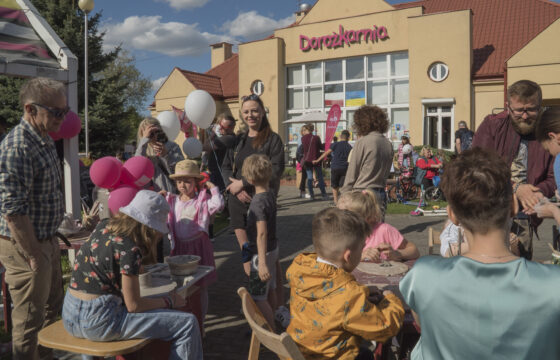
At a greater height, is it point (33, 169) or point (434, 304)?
point (33, 169)

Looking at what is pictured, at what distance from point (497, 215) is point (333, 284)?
87cm

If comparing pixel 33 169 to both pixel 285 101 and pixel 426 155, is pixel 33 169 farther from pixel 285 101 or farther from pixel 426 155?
Result: pixel 285 101

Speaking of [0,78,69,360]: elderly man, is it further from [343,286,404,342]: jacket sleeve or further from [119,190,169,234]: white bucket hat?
[343,286,404,342]: jacket sleeve

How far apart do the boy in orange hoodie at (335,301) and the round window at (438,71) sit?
17.4 metres

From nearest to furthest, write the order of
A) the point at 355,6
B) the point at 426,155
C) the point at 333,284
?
1. the point at 333,284
2. the point at 426,155
3. the point at 355,6

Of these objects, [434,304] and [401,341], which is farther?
[401,341]

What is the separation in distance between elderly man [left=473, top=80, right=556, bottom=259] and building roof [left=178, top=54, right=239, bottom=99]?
70.6 ft

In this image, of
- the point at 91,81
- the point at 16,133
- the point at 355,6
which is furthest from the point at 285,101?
the point at 16,133

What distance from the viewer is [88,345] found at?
8.05 ft

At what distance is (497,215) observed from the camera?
5.07 ft

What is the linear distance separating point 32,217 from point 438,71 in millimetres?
17900

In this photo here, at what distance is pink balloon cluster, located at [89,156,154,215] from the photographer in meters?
4.07

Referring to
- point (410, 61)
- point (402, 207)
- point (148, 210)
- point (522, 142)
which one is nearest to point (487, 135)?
point (522, 142)

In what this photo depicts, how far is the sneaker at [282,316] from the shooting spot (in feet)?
12.7
